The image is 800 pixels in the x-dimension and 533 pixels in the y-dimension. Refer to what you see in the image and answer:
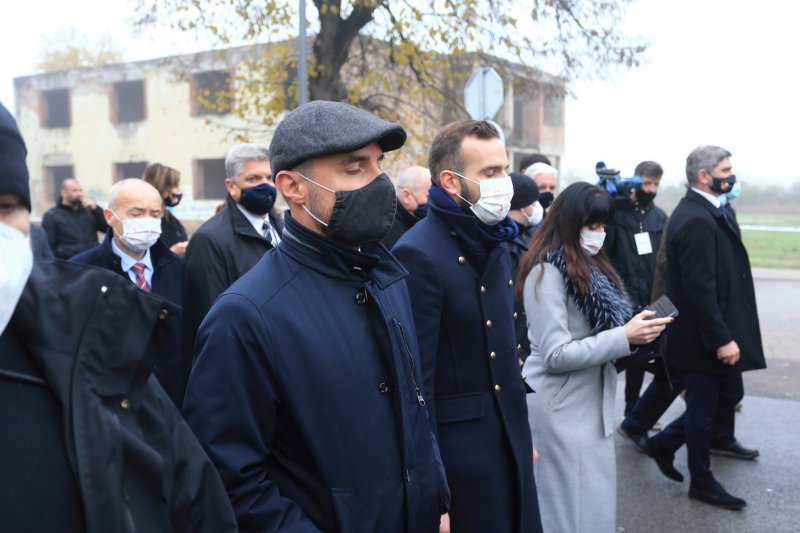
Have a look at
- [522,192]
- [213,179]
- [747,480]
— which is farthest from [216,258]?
[213,179]

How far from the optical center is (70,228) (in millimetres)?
10023

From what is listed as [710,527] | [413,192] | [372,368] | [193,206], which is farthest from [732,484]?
[193,206]

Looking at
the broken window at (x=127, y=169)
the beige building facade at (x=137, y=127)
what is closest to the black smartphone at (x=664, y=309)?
the beige building facade at (x=137, y=127)

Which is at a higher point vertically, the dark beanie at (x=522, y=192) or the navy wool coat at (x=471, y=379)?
the dark beanie at (x=522, y=192)

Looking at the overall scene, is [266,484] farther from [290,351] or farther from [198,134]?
Result: [198,134]

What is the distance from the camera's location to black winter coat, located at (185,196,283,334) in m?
4.04

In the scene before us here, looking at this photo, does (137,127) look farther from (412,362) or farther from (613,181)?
(412,362)

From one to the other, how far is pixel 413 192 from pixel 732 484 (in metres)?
3.01

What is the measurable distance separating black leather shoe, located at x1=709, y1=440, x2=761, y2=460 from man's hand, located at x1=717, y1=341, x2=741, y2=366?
1.27m

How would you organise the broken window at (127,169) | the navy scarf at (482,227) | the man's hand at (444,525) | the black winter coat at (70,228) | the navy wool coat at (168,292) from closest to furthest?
the man's hand at (444,525) < the navy scarf at (482,227) < the navy wool coat at (168,292) < the black winter coat at (70,228) < the broken window at (127,169)

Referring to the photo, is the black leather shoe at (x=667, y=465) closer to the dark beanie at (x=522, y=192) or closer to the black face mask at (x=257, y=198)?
the dark beanie at (x=522, y=192)

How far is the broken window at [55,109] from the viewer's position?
35.2 meters

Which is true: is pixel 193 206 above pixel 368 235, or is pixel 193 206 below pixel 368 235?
below

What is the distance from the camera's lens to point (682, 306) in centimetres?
509
